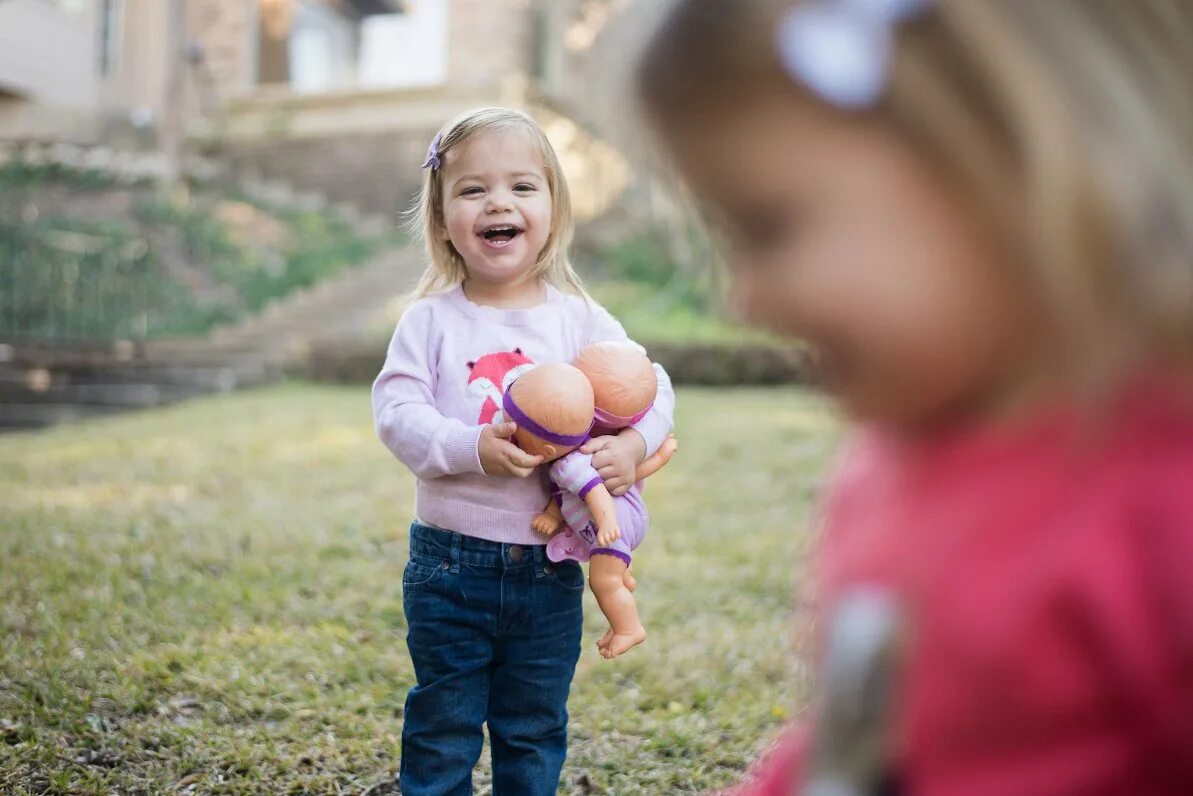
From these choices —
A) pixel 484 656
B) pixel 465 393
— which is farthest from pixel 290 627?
pixel 465 393

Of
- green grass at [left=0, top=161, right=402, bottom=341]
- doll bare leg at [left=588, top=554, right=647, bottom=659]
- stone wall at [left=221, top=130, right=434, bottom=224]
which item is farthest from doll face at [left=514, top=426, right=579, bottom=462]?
stone wall at [left=221, top=130, right=434, bottom=224]

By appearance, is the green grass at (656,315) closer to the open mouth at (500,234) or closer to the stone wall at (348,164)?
the stone wall at (348,164)

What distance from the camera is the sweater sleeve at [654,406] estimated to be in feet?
6.58

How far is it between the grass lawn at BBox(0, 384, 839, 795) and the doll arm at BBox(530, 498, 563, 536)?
0.62 metres

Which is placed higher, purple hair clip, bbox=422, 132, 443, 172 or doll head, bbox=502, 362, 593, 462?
purple hair clip, bbox=422, 132, 443, 172

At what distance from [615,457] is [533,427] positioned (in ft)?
0.58

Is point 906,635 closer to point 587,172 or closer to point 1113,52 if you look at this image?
point 1113,52

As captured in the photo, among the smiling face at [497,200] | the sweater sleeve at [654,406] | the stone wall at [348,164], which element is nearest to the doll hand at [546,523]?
the sweater sleeve at [654,406]

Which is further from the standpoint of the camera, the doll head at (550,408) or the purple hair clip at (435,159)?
the purple hair clip at (435,159)

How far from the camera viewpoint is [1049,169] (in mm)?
685

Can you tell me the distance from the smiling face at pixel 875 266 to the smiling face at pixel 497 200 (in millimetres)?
1226

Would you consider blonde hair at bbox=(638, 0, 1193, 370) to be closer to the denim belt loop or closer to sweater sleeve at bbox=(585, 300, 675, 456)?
sweater sleeve at bbox=(585, 300, 675, 456)

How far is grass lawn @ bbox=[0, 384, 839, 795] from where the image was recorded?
2.62m

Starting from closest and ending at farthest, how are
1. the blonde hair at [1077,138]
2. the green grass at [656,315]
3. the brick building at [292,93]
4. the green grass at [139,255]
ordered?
the blonde hair at [1077,138], the green grass at [656,315], the green grass at [139,255], the brick building at [292,93]
